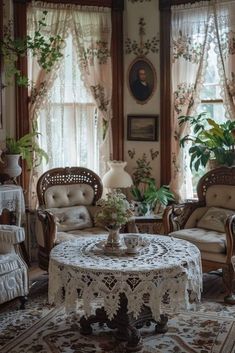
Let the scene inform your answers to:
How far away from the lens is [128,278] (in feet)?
9.84

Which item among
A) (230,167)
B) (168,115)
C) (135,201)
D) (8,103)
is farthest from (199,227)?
(8,103)

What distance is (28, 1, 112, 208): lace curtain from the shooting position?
18.5 feet

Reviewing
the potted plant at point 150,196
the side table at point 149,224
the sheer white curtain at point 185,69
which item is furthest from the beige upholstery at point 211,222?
the sheer white curtain at point 185,69

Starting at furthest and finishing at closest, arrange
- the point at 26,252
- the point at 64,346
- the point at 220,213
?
the point at 26,252 → the point at 220,213 → the point at 64,346

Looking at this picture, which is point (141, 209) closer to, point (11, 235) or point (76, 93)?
point (76, 93)

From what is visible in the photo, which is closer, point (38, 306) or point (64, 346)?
point (64, 346)

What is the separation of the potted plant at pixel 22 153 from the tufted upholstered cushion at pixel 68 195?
0.45 meters

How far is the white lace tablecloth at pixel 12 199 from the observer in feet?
15.8

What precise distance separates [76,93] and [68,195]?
1.32m

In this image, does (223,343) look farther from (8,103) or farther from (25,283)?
(8,103)

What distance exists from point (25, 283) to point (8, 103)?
2338 mm

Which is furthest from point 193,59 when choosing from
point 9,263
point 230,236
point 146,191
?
point 9,263

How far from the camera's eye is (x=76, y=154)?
5.87 m

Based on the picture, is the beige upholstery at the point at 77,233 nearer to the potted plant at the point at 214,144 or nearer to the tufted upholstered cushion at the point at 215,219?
the tufted upholstered cushion at the point at 215,219
